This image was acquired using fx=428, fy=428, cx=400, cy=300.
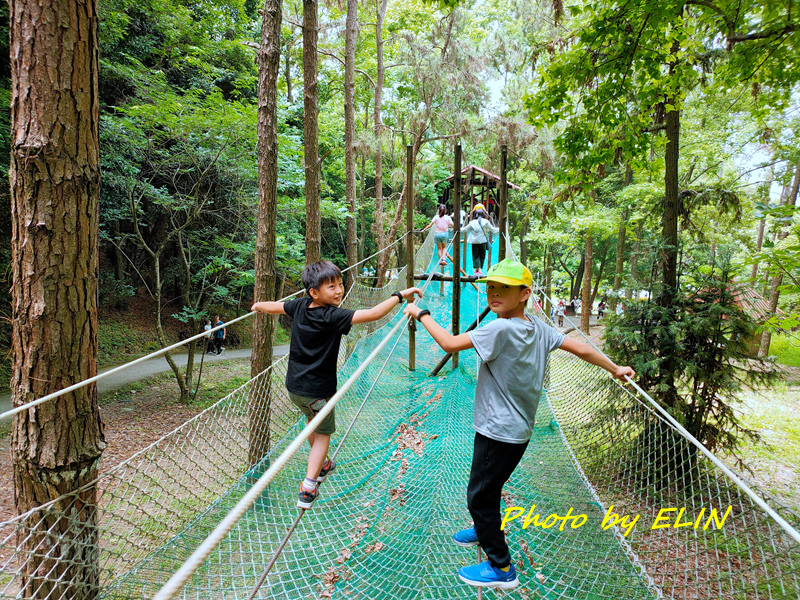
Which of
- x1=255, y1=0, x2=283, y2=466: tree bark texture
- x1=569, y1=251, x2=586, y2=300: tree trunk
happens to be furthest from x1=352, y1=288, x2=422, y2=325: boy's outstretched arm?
x1=569, y1=251, x2=586, y2=300: tree trunk

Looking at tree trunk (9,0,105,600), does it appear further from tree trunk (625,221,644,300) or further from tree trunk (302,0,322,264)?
tree trunk (625,221,644,300)

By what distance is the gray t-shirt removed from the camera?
1206 millimetres

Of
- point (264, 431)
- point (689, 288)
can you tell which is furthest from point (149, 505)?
point (689, 288)

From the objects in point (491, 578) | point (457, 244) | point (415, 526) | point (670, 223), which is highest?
point (670, 223)

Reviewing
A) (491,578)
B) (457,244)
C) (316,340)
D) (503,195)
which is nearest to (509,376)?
(491,578)

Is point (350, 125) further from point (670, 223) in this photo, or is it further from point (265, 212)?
point (670, 223)

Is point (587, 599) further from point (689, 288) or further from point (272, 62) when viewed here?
point (272, 62)

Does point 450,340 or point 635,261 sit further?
point 635,261

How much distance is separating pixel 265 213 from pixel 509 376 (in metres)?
2.07

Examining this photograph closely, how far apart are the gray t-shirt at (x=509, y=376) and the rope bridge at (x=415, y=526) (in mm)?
370

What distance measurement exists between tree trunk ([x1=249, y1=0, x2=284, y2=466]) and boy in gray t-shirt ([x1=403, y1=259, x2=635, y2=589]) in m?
1.69

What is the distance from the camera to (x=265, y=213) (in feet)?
9.01

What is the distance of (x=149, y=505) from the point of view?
4051 millimetres

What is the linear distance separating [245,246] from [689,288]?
547 cm
